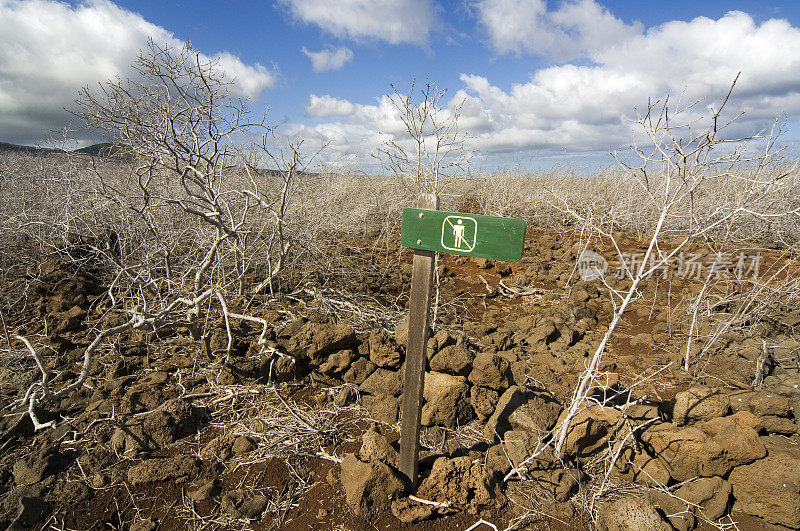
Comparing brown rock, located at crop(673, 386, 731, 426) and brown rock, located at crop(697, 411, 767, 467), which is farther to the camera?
brown rock, located at crop(673, 386, 731, 426)

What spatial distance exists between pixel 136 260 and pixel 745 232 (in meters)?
12.2

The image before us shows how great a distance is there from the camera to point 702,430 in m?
2.59

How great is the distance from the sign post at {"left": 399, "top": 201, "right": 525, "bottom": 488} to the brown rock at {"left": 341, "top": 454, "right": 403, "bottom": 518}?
124 mm

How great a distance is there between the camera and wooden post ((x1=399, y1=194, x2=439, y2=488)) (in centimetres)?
214

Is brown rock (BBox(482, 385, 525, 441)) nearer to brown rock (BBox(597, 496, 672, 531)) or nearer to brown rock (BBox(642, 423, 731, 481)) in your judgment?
brown rock (BBox(597, 496, 672, 531))

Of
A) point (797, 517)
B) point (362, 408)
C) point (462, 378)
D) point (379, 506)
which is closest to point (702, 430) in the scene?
point (797, 517)

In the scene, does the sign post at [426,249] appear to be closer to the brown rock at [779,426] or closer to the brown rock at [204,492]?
the brown rock at [204,492]

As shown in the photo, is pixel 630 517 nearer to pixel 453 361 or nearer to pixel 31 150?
pixel 453 361

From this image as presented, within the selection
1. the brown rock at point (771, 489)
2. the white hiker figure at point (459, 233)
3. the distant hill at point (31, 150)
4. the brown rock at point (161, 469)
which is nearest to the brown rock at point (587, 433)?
the brown rock at point (771, 489)

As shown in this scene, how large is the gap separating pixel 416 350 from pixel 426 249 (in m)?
0.56

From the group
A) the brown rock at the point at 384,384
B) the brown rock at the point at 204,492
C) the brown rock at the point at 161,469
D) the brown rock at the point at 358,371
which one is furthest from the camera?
the brown rock at the point at 358,371

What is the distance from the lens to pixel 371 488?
226 cm

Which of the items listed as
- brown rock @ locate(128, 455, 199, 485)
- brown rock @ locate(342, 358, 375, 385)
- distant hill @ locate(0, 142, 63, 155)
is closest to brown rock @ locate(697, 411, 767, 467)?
brown rock @ locate(342, 358, 375, 385)

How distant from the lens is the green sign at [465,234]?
1935 mm
